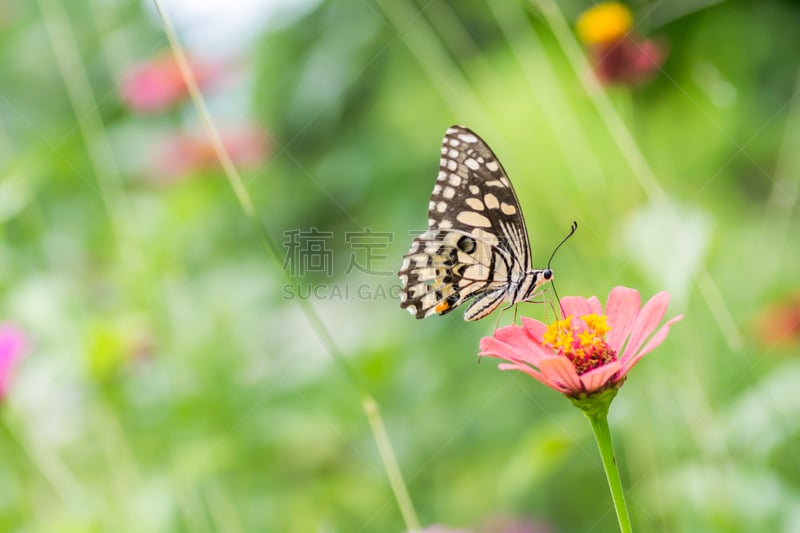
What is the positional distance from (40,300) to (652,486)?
743 mm

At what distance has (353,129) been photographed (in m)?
1.81

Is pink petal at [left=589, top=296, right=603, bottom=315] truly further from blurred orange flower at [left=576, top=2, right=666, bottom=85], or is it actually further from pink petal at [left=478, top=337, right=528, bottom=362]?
blurred orange flower at [left=576, top=2, right=666, bottom=85]

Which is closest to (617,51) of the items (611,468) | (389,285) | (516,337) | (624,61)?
(624,61)

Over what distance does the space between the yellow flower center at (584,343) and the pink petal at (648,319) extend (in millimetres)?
16

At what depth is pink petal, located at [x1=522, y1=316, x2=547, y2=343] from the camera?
1.64ft

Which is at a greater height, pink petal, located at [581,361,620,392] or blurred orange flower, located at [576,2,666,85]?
blurred orange flower, located at [576,2,666,85]

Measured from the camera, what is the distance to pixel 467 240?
2.19ft

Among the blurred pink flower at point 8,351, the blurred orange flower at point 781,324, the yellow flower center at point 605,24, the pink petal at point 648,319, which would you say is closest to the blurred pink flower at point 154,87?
the blurred pink flower at point 8,351

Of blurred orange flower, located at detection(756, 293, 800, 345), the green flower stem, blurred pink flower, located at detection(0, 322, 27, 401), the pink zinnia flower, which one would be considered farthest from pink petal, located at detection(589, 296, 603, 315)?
blurred pink flower, located at detection(0, 322, 27, 401)

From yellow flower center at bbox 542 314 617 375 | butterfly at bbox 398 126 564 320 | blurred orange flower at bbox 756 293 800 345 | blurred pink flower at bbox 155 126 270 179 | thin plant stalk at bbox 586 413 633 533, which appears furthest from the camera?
blurred pink flower at bbox 155 126 270 179

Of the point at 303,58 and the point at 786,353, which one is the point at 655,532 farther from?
the point at 303,58

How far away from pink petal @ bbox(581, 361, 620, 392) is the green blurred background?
0.12 meters

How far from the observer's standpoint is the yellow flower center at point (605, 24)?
99cm

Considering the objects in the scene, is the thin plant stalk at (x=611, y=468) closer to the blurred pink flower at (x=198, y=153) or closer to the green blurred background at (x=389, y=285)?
the green blurred background at (x=389, y=285)
